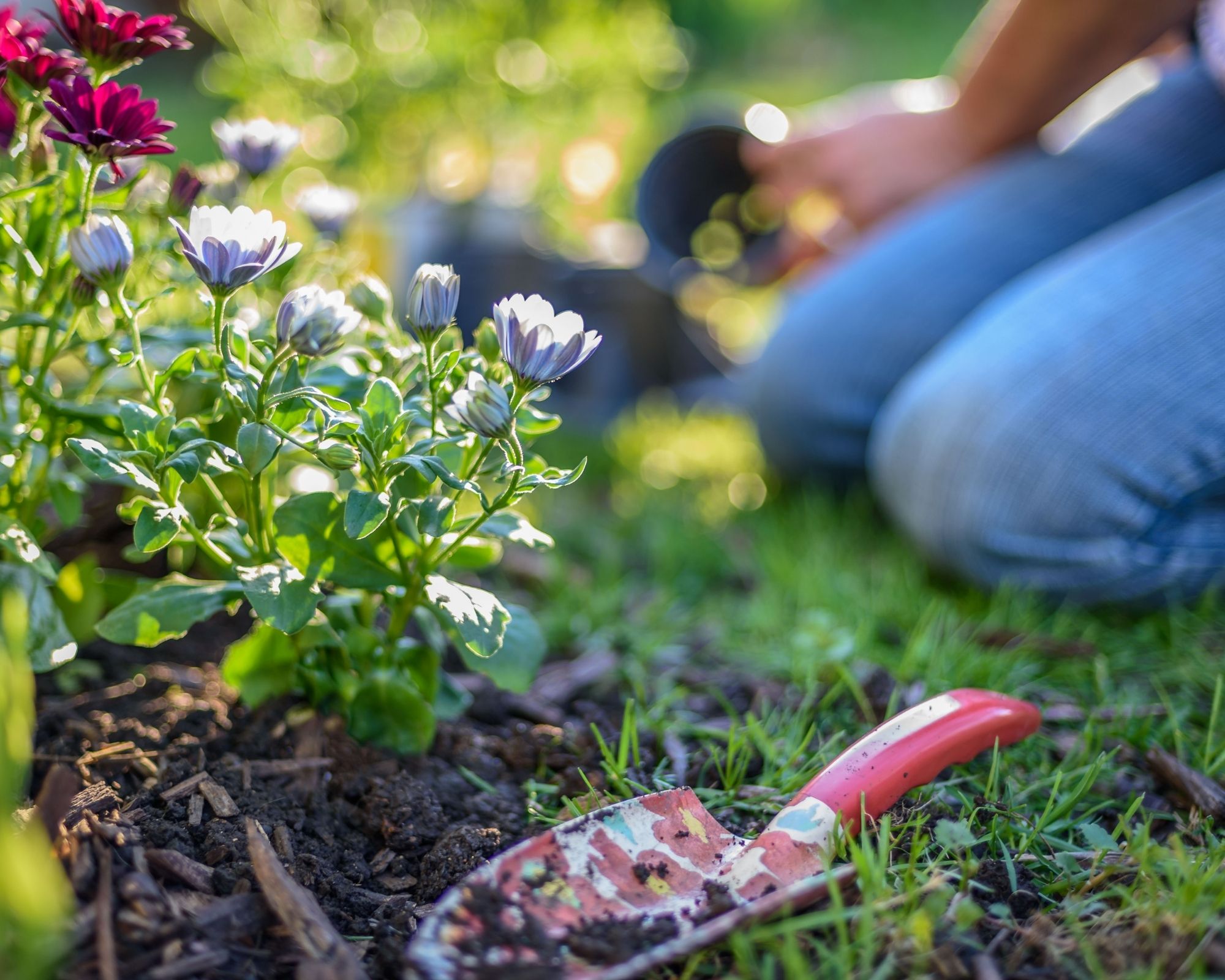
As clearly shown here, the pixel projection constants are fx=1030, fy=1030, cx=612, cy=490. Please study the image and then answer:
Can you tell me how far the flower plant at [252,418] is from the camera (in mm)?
816

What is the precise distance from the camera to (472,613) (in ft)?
2.79

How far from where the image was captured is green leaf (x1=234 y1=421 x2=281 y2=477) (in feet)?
2.67

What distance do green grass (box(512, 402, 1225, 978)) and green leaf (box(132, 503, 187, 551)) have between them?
406 mm

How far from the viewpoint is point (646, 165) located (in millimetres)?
2434

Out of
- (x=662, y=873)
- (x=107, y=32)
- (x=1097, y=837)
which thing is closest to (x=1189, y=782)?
(x=1097, y=837)

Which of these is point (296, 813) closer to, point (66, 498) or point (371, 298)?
point (66, 498)

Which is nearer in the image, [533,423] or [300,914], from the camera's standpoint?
[300,914]

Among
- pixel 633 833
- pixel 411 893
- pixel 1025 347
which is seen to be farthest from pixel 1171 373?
pixel 411 893

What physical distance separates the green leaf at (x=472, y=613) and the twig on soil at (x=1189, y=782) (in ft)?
2.19

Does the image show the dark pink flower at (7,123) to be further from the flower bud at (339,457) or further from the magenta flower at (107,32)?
the flower bud at (339,457)

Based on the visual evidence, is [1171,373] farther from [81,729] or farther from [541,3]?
[541,3]

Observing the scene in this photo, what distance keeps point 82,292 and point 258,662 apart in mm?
370

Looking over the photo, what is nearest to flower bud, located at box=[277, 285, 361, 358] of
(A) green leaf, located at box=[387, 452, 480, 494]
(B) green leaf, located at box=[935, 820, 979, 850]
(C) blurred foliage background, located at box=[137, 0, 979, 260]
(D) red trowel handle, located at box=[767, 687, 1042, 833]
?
(A) green leaf, located at box=[387, 452, 480, 494]

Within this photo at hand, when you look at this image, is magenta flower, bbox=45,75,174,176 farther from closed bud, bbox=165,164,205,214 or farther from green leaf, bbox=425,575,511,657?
green leaf, bbox=425,575,511,657
